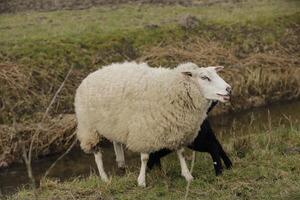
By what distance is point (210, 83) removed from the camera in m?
8.30

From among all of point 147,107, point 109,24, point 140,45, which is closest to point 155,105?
point 147,107

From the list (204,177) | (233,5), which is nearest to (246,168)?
(204,177)

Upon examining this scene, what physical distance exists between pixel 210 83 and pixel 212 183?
1376 mm

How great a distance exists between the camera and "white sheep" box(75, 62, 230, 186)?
8320mm

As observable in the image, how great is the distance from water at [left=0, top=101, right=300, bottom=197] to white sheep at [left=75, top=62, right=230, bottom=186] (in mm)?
2111

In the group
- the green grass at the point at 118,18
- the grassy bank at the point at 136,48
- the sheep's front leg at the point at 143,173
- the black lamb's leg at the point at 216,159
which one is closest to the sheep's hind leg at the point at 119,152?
the sheep's front leg at the point at 143,173

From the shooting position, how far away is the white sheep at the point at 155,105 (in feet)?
27.3

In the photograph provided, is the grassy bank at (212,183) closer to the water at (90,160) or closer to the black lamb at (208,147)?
the black lamb at (208,147)

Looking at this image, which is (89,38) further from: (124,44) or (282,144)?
(282,144)

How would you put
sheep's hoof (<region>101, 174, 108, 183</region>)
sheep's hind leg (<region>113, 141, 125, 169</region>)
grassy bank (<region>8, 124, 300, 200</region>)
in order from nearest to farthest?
grassy bank (<region>8, 124, 300, 200</region>) < sheep's hoof (<region>101, 174, 108, 183</region>) < sheep's hind leg (<region>113, 141, 125, 169</region>)

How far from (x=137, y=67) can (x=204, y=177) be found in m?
1.92

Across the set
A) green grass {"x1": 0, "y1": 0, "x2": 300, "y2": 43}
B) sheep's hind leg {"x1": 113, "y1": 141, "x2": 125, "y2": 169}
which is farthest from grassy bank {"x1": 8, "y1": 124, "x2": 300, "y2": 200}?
green grass {"x1": 0, "y1": 0, "x2": 300, "y2": 43}

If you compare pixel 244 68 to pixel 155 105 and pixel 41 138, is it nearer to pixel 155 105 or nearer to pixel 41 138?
pixel 41 138

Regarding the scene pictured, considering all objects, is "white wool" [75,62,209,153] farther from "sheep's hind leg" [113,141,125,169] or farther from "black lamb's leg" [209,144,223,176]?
"sheep's hind leg" [113,141,125,169]
